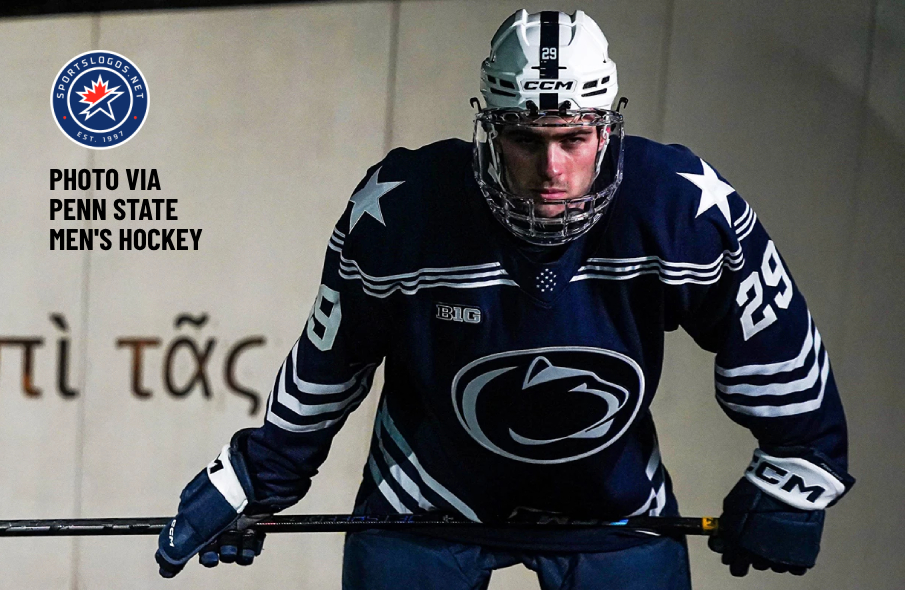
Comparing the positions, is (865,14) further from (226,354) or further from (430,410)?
(226,354)

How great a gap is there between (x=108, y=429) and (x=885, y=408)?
1486 mm

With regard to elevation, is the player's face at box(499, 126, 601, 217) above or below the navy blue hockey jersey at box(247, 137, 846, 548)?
above

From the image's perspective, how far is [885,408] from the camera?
200cm

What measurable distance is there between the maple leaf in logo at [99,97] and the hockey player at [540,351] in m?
0.85

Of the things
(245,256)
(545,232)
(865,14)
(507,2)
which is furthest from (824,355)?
(245,256)

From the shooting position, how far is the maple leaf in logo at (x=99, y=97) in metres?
2.06

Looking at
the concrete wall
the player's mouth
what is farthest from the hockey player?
the concrete wall

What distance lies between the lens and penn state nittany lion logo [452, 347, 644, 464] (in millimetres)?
1354

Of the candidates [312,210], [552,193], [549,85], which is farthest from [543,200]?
[312,210]

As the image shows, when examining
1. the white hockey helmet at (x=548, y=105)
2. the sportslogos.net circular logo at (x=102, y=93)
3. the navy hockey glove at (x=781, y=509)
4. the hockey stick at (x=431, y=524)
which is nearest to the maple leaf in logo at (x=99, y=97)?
the sportslogos.net circular logo at (x=102, y=93)

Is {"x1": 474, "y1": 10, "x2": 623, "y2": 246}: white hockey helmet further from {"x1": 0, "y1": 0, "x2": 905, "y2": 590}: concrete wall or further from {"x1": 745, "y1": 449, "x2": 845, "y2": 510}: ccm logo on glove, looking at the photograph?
{"x1": 0, "y1": 0, "x2": 905, "y2": 590}: concrete wall

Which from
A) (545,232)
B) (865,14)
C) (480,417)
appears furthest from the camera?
(865,14)

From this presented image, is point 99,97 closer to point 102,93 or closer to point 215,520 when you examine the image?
point 102,93

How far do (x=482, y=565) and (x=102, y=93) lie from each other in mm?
1192
